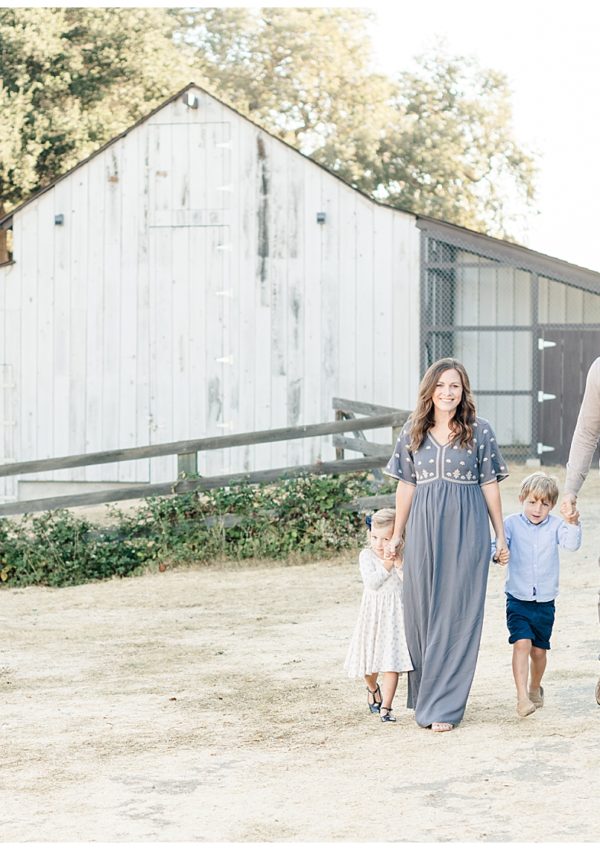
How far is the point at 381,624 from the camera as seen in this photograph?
6.52 m

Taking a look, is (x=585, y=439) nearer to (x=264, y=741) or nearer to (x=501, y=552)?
(x=501, y=552)

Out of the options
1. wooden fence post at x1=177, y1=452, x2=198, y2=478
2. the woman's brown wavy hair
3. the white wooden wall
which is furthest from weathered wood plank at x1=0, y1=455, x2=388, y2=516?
the woman's brown wavy hair

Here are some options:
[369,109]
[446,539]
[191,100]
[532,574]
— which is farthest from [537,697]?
[369,109]

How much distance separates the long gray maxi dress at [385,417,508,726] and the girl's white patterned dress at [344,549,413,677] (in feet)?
0.32

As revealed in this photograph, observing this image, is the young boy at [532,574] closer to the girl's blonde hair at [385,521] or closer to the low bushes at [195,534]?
the girl's blonde hair at [385,521]

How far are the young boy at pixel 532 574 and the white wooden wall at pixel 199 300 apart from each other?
10542 mm

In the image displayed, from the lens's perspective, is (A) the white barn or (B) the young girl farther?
(A) the white barn

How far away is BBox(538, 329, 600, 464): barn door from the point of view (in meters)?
19.2

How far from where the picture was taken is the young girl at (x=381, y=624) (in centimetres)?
645

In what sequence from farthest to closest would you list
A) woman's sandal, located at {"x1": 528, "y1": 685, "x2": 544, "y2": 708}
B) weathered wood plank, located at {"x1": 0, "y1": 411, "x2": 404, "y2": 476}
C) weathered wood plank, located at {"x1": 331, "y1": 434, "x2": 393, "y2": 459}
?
weathered wood plank, located at {"x1": 331, "y1": 434, "x2": 393, "y2": 459} → weathered wood plank, located at {"x1": 0, "y1": 411, "x2": 404, "y2": 476} → woman's sandal, located at {"x1": 528, "y1": 685, "x2": 544, "y2": 708}

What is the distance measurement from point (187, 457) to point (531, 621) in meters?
6.92

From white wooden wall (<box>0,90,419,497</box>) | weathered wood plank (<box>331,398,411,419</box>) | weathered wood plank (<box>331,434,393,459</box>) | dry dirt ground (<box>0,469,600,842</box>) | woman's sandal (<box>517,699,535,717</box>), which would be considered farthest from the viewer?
white wooden wall (<box>0,90,419,497</box>)

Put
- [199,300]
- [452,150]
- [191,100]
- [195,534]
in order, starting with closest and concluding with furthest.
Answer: [195,534] → [191,100] → [199,300] → [452,150]

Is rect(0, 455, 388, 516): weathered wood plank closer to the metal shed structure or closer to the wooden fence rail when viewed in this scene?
the wooden fence rail
